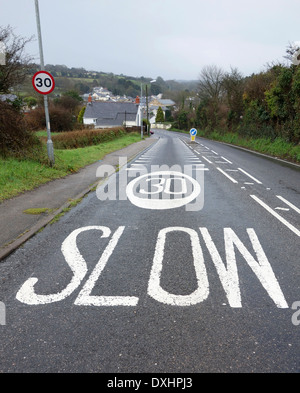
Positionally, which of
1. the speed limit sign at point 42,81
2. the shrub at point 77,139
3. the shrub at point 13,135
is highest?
the speed limit sign at point 42,81

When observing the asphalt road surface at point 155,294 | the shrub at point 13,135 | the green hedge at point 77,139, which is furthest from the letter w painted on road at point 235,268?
the green hedge at point 77,139

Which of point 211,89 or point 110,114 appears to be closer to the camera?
point 211,89

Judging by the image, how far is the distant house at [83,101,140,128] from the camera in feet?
244

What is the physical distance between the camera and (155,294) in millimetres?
3410

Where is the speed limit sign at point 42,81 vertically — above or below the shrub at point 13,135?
above

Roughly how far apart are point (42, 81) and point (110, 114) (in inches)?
2765

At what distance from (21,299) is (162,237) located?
2.56 meters

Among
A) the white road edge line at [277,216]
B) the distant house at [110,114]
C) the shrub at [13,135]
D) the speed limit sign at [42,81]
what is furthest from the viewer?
the distant house at [110,114]

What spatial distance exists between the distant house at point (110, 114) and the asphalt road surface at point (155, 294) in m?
70.5

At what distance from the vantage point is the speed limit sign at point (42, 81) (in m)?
9.67

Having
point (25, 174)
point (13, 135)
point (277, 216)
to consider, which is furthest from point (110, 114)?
point (277, 216)

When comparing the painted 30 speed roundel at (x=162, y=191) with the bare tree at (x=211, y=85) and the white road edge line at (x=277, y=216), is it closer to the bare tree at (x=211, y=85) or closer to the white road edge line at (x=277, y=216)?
the white road edge line at (x=277, y=216)

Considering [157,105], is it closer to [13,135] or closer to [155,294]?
[13,135]
